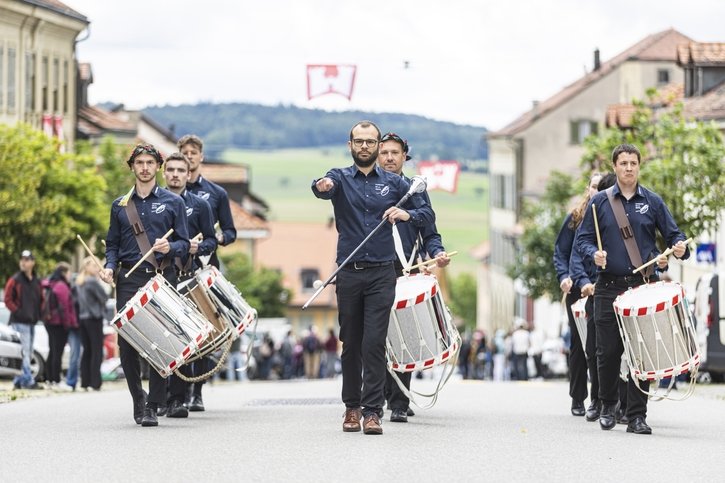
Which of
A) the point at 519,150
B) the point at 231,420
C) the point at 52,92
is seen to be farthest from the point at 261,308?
the point at 231,420

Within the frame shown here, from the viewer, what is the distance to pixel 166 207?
13.9m

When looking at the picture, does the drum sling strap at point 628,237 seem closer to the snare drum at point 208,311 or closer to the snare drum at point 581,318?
the snare drum at point 581,318

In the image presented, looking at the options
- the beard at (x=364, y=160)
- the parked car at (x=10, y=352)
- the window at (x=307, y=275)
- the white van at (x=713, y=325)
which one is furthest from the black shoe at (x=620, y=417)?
the window at (x=307, y=275)

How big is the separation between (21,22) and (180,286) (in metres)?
39.7

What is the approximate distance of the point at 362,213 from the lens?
41.7ft

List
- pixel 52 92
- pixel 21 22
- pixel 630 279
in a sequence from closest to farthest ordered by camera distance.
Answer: pixel 630 279, pixel 21 22, pixel 52 92

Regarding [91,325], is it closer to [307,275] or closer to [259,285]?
[259,285]

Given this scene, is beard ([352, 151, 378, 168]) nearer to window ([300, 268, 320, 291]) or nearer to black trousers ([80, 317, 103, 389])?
black trousers ([80, 317, 103, 389])

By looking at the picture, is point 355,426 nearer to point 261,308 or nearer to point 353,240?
point 353,240

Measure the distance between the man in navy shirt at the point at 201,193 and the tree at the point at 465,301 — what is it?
118860mm

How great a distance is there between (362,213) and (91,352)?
11698 mm

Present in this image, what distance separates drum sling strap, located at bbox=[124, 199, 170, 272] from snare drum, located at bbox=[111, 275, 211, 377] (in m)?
0.21

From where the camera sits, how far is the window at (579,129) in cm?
8975

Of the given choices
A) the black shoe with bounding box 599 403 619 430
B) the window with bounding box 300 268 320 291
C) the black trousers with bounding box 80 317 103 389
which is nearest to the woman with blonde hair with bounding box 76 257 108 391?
the black trousers with bounding box 80 317 103 389
